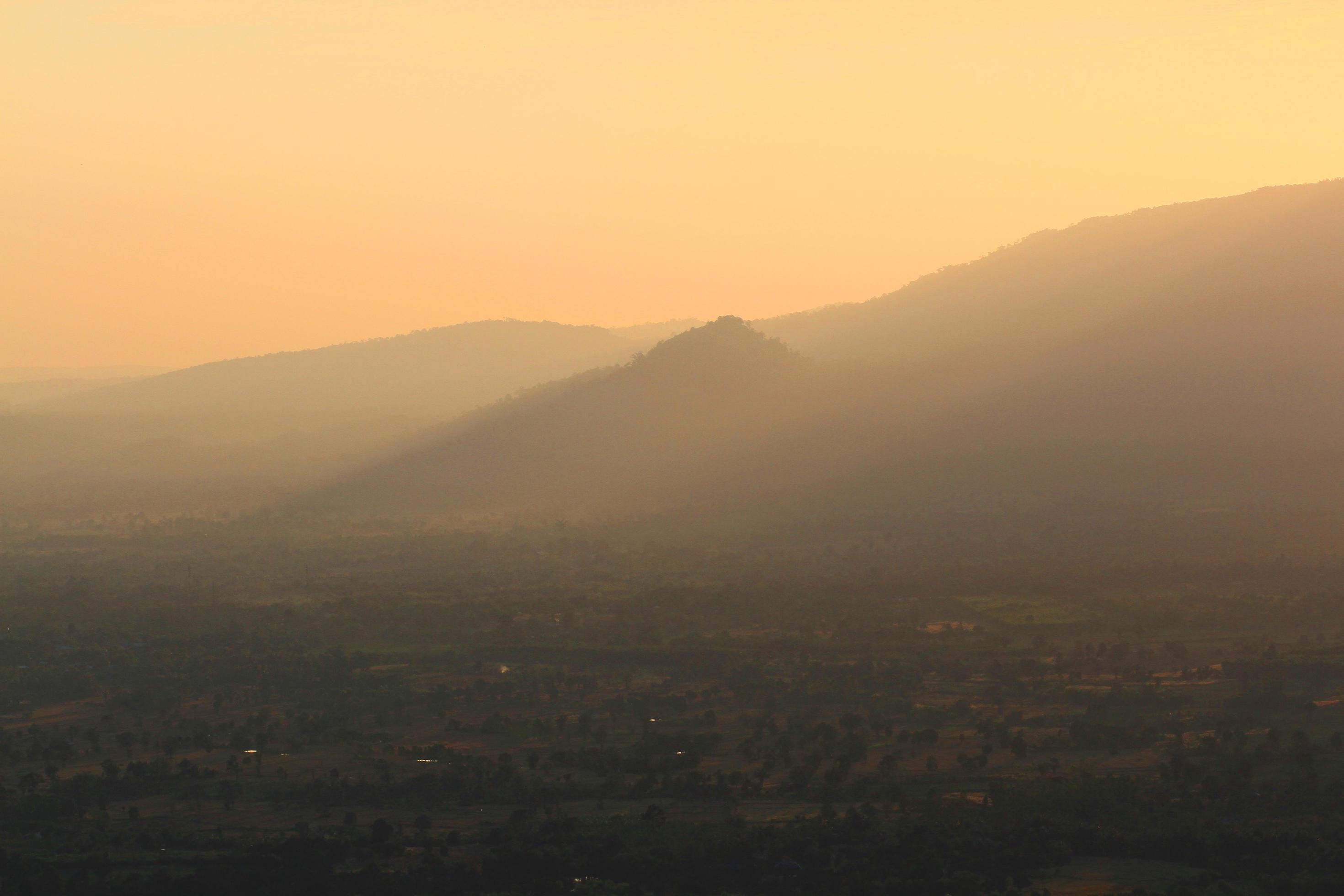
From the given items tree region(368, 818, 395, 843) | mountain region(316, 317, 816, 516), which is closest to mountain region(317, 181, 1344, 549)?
mountain region(316, 317, 816, 516)

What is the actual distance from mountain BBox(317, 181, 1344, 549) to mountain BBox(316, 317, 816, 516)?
0.95 feet

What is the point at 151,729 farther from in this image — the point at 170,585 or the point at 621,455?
the point at 621,455

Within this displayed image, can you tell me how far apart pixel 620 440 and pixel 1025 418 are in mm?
35331

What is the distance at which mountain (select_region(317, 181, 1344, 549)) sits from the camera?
96.6 metres

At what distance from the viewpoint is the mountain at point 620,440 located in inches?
4528

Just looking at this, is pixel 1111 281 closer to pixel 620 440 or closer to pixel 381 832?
pixel 620 440

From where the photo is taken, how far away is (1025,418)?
11388 centimetres

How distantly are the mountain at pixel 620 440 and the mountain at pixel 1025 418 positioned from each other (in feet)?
0.95

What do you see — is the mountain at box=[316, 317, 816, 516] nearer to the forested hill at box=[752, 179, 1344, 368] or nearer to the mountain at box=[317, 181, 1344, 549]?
the mountain at box=[317, 181, 1344, 549]

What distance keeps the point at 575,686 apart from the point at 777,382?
77754 millimetres

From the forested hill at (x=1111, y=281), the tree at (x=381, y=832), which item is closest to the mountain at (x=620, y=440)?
the forested hill at (x=1111, y=281)

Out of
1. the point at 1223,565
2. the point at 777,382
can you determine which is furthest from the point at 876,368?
the point at 1223,565

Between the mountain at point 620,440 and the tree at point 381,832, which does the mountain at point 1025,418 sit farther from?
the tree at point 381,832

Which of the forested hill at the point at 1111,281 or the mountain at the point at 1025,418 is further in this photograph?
the forested hill at the point at 1111,281
